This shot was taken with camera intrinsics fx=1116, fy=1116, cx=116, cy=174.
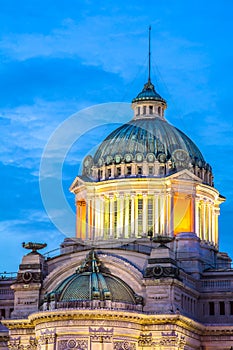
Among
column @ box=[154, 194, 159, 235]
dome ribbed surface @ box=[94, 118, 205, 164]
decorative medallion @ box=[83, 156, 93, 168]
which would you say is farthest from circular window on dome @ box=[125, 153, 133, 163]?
decorative medallion @ box=[83, 156, 93, 168]

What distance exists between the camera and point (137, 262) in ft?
335

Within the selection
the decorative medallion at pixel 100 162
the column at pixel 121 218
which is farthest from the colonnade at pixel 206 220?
the decorative medallion at pixel 100 162

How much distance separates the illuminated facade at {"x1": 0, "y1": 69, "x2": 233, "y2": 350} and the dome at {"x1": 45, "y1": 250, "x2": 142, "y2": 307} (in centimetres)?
10

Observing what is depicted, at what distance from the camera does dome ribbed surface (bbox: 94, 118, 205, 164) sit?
4459 inches

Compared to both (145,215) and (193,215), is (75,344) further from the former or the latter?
(193,215)

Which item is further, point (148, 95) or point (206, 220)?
point (148, 95)

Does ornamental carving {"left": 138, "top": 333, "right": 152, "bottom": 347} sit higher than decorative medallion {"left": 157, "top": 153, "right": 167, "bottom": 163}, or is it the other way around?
decorative medallion {"left": 157, "top": 153, "right": 167, "bottom": 163}

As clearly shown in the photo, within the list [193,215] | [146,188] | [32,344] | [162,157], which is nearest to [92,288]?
[32,344]

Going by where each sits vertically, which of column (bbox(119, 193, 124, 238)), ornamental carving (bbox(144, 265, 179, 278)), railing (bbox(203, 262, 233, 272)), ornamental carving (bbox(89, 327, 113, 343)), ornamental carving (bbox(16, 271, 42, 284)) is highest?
column (bbox(119, 193, 124, 238))

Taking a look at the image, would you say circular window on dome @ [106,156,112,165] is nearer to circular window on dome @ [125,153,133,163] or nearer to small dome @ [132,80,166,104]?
circular window on dome @ [125,153,133,163]

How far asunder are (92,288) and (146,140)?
22.9 m

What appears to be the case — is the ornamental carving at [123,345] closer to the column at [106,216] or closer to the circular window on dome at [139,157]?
the column at [106,216]

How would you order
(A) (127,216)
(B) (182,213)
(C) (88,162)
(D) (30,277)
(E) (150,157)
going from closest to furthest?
1. (D) (30,277)
2. (A) (127,216)
3. (B) (182,213)
4. (E) (150,157)
5. (C) (88,162)

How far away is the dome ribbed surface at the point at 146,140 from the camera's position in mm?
113250
